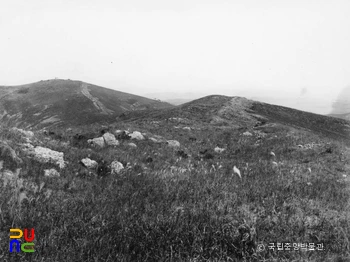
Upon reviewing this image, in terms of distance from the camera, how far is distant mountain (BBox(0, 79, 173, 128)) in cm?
5762

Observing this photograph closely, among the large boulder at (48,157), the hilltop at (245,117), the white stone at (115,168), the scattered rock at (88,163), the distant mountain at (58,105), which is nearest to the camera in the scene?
the large boulder at (48,157)

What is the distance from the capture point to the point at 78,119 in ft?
185

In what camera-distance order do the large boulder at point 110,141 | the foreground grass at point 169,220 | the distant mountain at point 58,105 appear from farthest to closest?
the distant mountain at point 58,105
the large boulder at point 110,141
the foreground grass at point 169,220

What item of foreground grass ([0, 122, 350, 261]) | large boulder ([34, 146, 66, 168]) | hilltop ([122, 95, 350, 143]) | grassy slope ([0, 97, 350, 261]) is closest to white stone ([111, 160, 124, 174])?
grassy slope ([0, 97, 350, 261])

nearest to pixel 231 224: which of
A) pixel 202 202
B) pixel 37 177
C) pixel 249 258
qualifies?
pixel 249 258

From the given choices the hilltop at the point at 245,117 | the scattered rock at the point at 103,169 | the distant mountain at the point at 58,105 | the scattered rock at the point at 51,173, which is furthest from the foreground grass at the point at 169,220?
the distant mountain at the point at 58,105

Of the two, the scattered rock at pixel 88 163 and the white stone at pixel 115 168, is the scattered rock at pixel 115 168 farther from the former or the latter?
the scattered rock at pixel 88 163

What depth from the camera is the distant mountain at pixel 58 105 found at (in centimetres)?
5762

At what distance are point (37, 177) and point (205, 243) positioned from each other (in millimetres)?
3496

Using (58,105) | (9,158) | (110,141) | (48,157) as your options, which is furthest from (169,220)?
(58,105)

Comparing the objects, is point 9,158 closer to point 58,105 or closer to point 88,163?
point 88,163

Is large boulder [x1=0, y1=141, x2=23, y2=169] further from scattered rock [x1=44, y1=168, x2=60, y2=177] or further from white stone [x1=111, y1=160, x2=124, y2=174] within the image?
white stone [x1=111, y1=160, x2=124, y2=174]

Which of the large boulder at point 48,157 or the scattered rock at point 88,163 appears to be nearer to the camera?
the large boulder at point 48,157

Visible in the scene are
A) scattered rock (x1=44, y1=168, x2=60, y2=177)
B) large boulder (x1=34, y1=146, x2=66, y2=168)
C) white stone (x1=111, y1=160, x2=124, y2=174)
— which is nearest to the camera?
scattered rock (x1=44, y1=168, x2=60, y2=177)
